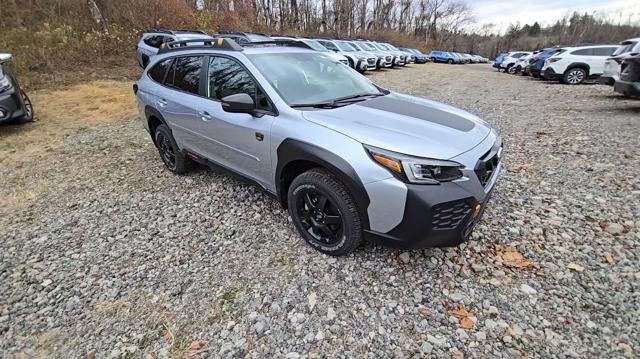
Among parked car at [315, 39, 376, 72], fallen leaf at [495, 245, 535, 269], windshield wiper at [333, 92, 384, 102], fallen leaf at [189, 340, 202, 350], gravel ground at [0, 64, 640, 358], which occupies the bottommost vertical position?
fallen leaf at [189, 340, 202, 350]

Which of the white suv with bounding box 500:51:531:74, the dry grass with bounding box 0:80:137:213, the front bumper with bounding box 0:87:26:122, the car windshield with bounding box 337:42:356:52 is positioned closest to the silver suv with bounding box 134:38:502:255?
the dry grass with bounding box 0:80:137:213

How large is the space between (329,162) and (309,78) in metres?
1.19

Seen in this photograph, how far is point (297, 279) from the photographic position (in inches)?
97.8

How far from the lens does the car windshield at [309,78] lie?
111 inches

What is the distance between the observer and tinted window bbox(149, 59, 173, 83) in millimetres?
3984

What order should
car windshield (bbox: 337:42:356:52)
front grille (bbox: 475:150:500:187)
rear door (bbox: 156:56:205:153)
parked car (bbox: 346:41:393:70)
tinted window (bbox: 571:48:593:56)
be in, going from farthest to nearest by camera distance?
parked car (bbox: 346:41:393:70)
car windshield (bbox: 337:42:356:52)
tinted window (bbox: 571:48:593:56)
rear door (bbox: 156:56:205:153)
front grille (bbox: 475:150:500:187)

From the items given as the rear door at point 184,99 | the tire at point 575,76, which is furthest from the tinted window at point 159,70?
the tire at point 575,76

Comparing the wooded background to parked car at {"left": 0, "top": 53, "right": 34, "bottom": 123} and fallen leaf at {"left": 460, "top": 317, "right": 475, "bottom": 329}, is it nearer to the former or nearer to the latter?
parked car at {"left": 0, "top": 53, "right": 34, "bottom": 123}

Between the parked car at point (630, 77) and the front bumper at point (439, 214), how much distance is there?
21.5 ft

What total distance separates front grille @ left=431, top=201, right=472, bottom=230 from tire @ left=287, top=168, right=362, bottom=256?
1.73 feet

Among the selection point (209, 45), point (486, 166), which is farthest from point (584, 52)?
point (209, 45)

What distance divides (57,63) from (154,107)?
11410mm

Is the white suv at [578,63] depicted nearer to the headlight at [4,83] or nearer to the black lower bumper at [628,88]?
the black lower bumper at [628,88]

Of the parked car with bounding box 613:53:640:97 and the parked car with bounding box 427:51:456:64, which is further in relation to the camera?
the parked car with bounding box 427:51:456:64
